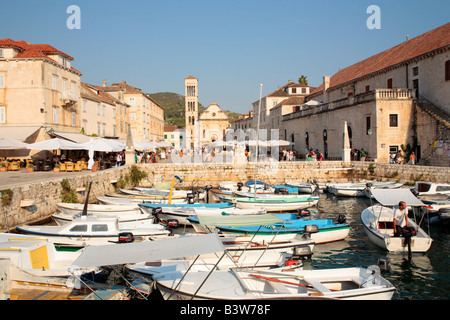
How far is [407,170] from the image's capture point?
2609 cm

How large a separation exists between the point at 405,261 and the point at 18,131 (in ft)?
101

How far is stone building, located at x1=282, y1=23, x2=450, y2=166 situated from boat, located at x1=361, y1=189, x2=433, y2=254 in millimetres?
16050

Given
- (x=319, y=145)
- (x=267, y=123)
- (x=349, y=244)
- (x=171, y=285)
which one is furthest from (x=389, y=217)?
(x=267, y=123)

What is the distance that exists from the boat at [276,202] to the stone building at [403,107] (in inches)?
546

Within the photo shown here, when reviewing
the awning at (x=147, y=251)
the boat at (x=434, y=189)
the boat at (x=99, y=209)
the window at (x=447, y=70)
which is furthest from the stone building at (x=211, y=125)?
the awning at (x=147, y=251)

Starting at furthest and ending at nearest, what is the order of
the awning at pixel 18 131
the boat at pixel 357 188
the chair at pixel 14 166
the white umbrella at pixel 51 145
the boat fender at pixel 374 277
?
the awning at pixel 18 131 → the chair at pixel 14 166 → the boat at pixel 357 188 → the white umbrella at pixel 51 145 → the boat fender at pixel 374 277

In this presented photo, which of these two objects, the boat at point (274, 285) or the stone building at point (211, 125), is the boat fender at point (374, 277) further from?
the stone building at point (211, 125)

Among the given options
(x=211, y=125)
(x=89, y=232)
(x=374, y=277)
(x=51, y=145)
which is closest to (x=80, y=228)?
(x=89, y=232)

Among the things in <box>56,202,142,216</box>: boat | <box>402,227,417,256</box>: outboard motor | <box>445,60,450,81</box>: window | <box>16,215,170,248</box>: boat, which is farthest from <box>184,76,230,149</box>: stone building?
<box>402,227,417,256</box>: outboard motor

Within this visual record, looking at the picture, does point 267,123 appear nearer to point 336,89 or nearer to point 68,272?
point 336,89

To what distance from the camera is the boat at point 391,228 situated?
41.0 ft

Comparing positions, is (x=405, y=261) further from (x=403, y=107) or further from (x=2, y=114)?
(x=2, y=114)

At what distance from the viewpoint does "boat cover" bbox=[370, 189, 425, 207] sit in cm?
1332
